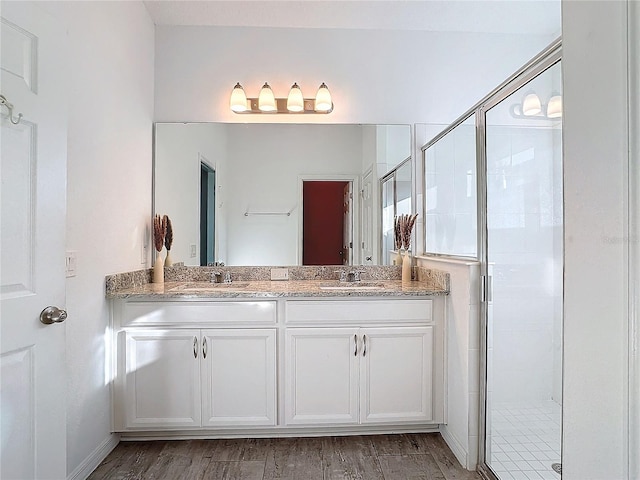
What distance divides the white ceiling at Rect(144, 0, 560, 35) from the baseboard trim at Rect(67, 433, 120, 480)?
258cm

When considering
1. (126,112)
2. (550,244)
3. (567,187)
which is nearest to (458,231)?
(550,244)

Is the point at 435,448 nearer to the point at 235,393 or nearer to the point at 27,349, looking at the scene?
the point at 235,393

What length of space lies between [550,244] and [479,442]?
3.45 ft

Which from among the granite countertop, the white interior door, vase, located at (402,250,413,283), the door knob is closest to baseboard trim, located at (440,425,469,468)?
the granite countertop

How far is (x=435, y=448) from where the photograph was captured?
2283 millimetres

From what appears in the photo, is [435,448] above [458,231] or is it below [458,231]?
below

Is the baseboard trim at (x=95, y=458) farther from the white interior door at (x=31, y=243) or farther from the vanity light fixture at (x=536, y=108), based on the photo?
the vanity light fixture at (x=536, y=108)

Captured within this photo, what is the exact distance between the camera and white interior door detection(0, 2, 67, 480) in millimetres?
1188

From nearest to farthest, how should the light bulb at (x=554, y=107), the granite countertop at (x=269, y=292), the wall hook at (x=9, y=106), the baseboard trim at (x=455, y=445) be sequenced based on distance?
the wall hook at (x=9, y=106) → the light bulb at (x=554, y=107) → the baseboard trim at (x=455, y=445) → the granite countertop at (x=269, y=292)

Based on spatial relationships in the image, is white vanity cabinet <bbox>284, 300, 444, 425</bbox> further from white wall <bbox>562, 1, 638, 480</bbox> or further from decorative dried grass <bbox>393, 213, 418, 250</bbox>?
white wall <bbox>562, 1, 638, 480</bbox>

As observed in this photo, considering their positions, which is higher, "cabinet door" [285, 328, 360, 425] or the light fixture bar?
the light fixture bar

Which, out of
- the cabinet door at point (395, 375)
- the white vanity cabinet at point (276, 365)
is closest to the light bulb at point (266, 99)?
the white vanity cabinet at point (276, 365)

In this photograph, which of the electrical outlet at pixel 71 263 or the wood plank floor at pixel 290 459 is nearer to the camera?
the electrical outlet at pixel 71 263

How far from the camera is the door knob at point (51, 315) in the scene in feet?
4.24
